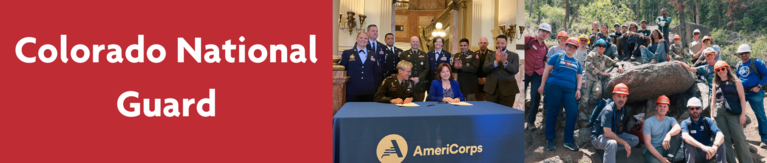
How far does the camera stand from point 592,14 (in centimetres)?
2744

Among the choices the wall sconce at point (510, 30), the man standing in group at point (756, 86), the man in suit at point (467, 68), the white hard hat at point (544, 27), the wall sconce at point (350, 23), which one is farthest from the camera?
the wall sconce at point (510, 30)

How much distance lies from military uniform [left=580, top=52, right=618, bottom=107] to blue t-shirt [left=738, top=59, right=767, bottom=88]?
5.88 ft

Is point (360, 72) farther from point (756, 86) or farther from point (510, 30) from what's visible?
point (756, 86)

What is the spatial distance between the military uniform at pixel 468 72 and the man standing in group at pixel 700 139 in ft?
7.19

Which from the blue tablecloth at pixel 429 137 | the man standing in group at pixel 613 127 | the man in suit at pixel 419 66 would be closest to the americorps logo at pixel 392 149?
the blue tablecloth at pixel 429 137

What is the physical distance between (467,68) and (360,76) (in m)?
1.33

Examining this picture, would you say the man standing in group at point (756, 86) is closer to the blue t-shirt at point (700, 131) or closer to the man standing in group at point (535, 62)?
the blue t-shirt at point (700, 131)

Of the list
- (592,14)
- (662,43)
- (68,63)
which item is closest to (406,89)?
(68,63)

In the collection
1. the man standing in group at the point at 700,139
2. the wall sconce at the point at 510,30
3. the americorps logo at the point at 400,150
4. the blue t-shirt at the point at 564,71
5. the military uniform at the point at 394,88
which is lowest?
the man standing in group at the point at 700,139

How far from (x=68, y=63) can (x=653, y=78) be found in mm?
6279

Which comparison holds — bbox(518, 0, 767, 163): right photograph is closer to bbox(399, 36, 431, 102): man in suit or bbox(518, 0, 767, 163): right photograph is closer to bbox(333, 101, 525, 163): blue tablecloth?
bbox(399, 36, 431, 102): man in suit

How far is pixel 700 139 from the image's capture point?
13.1ft

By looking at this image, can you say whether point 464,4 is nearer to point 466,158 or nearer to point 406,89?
point 406,89

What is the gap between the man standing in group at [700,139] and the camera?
384cm
